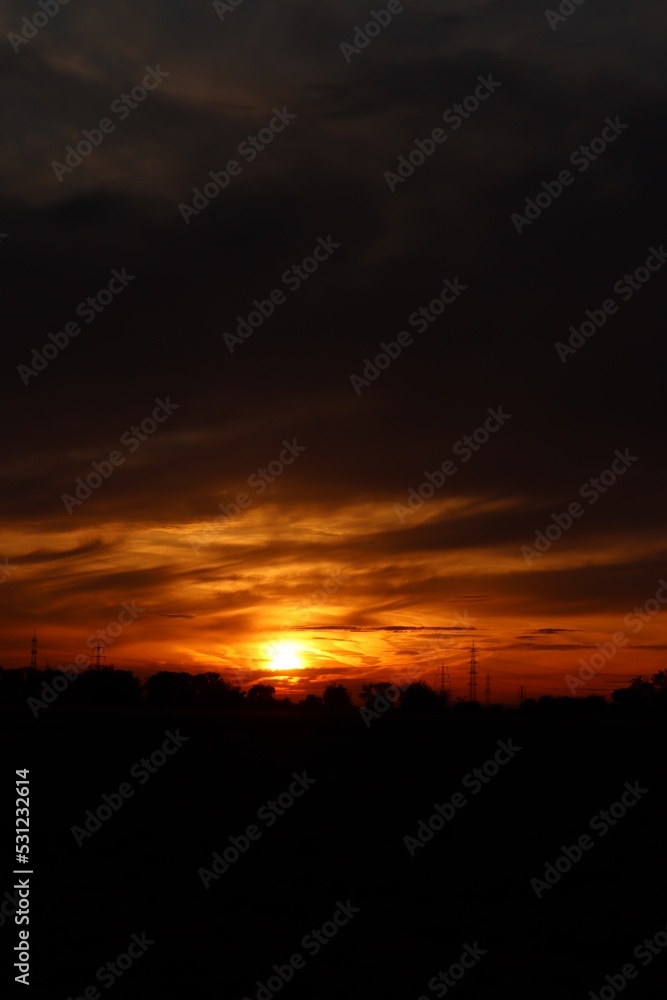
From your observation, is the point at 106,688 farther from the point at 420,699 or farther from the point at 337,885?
the point at 337,885

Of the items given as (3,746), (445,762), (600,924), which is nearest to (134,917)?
(600,924)

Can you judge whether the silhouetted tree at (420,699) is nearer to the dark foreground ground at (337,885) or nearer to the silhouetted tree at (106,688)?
the silhouetted tree at (106,688)

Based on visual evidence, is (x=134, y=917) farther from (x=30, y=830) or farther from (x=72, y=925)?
(x=30, y=830)

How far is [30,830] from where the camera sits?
98.9ft

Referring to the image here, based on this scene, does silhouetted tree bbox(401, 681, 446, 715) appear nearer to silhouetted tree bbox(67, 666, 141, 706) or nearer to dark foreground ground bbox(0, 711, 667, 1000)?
silhouetted tree bbox(67, 666, 141, 706)

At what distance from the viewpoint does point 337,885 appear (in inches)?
967

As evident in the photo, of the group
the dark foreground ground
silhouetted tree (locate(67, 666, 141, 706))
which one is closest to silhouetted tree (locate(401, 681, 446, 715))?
silhouetted tree (locate(67, 666, 141, 706))

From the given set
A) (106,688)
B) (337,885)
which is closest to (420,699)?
(106,688)

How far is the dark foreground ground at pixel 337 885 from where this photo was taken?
59.5 feet

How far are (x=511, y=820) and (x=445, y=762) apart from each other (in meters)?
20.3

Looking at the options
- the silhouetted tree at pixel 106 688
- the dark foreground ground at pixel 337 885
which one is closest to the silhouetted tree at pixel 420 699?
the silhouetted tree at pixel 106 688

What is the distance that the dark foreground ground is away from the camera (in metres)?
18.1

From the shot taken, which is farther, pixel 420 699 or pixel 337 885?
pixel 420 699

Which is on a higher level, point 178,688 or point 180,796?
point 178,688
